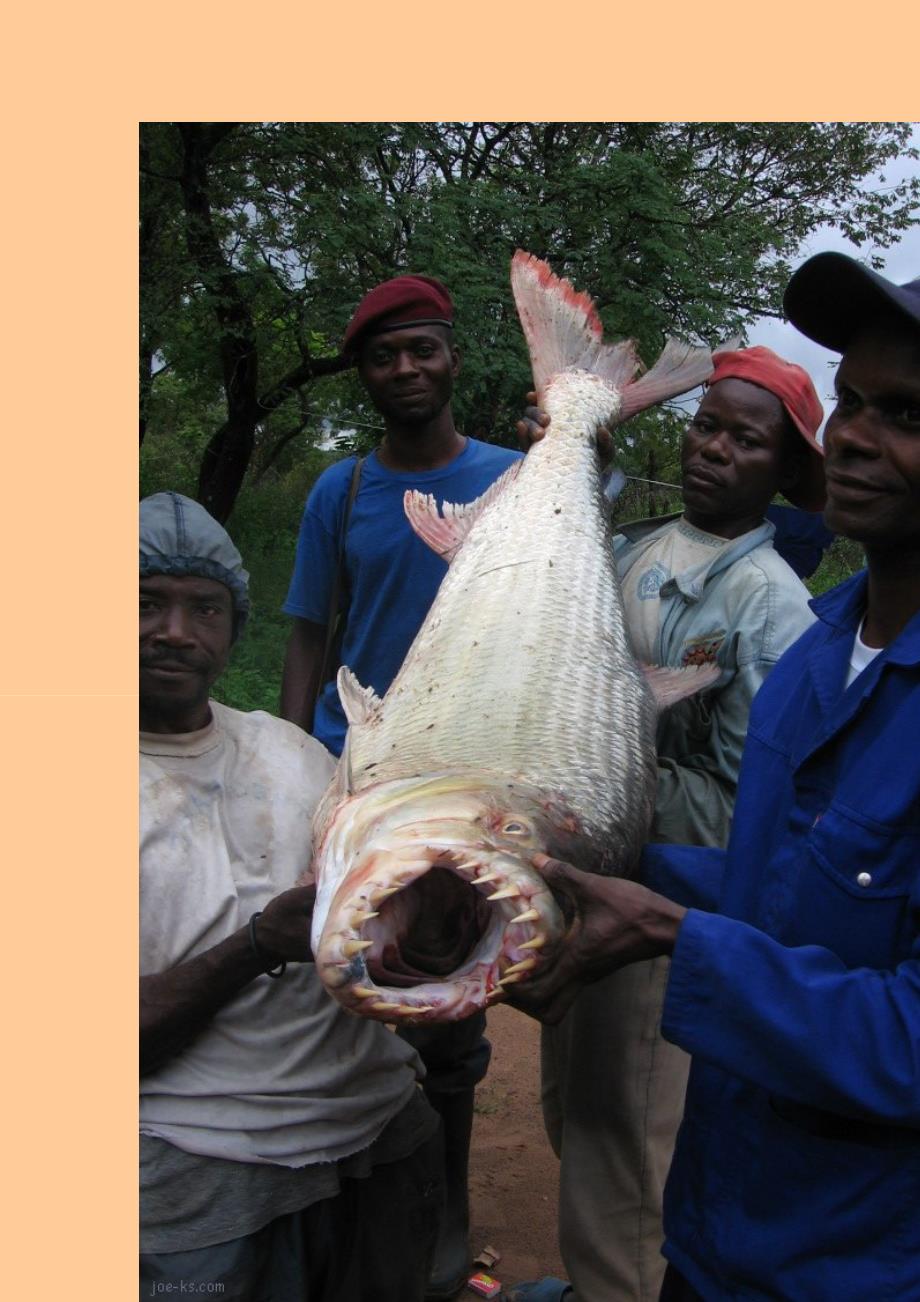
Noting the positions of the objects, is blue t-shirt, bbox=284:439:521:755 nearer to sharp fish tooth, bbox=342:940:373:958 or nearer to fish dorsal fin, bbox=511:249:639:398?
fish dorsal fin, bbox=511:249:639:398

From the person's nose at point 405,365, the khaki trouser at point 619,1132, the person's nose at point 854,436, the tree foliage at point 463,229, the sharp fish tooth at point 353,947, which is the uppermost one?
the tree foliage at point 463,229

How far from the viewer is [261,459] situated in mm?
16703

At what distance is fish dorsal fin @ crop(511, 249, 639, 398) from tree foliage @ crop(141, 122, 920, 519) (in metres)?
5.24

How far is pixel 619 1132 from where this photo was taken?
9.12 ft

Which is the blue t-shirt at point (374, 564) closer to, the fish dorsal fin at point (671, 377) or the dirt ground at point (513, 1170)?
the fish dorsal fin at point (671, 377)

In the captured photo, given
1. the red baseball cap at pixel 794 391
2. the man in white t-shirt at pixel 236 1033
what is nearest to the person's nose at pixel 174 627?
the man in white t-shirt at pixel 236 1033

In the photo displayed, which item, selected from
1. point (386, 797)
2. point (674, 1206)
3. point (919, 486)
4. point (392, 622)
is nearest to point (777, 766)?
point (919, 486)

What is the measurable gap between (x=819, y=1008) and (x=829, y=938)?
154mm

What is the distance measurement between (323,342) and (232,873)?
31.7 feet

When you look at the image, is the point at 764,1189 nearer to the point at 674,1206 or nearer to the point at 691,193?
the point at 674,1206

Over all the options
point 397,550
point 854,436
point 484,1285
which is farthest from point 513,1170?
point 854,436

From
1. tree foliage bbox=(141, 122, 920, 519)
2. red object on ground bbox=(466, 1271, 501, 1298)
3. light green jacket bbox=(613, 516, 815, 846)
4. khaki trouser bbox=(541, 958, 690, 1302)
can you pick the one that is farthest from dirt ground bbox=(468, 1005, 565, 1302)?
tree foliage bbox=(141, 122, 920, 519)

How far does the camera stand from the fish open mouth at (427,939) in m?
1.62

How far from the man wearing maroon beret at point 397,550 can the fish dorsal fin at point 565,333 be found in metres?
0.26
